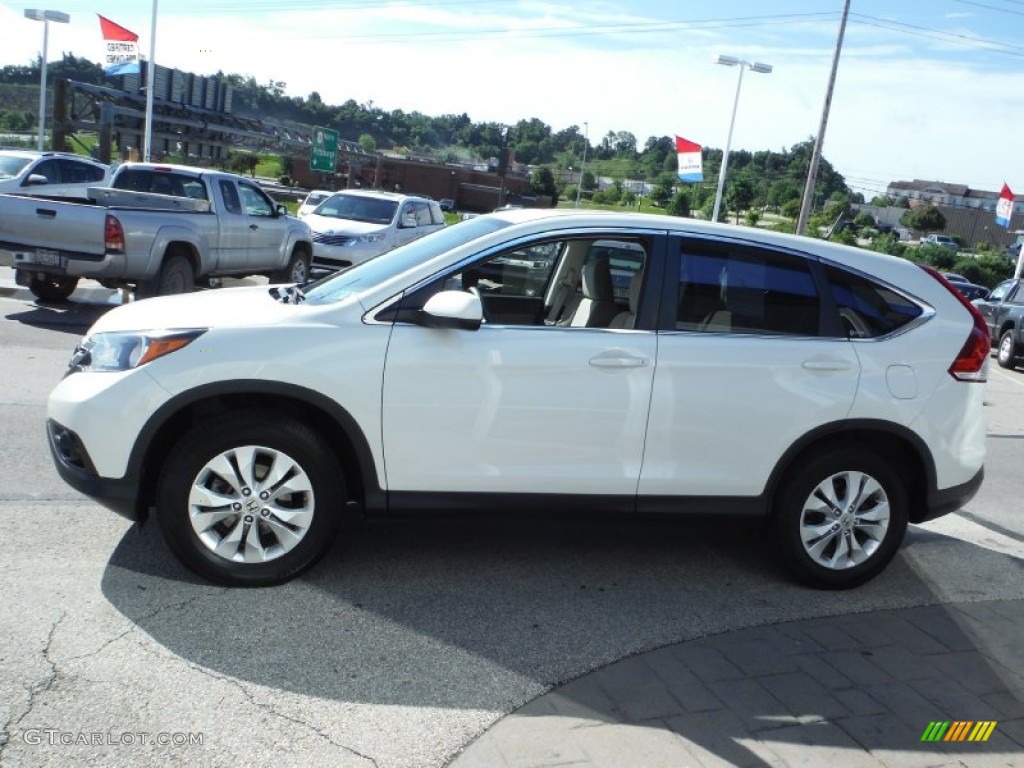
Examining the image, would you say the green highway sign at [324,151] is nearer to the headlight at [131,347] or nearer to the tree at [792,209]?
the headlight at [131,347]

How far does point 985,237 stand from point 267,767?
A: 13048 cm

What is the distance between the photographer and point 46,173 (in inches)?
715

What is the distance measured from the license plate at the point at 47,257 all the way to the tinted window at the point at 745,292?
9.17 m

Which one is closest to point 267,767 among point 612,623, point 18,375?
point 612,623

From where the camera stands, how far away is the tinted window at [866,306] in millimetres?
5078

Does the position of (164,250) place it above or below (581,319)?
below

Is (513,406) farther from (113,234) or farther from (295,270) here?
(295,270)

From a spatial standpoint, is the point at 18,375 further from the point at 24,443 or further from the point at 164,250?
the point at 164,250

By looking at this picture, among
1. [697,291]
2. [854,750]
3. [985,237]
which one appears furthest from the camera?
[985,237]

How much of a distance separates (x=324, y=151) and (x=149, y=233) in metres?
26.6

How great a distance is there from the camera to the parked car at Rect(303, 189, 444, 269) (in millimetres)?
18531

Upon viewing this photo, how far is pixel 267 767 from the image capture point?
Result: 127 inches

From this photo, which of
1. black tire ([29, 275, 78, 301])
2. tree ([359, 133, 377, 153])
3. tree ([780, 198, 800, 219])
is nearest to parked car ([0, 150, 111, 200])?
black tire ([29, 275, 78, 301])

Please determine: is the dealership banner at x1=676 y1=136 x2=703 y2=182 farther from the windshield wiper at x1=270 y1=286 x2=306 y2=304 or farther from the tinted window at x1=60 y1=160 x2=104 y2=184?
the windshield wiper at x1=270 y1=286 x2=306 y2=304
